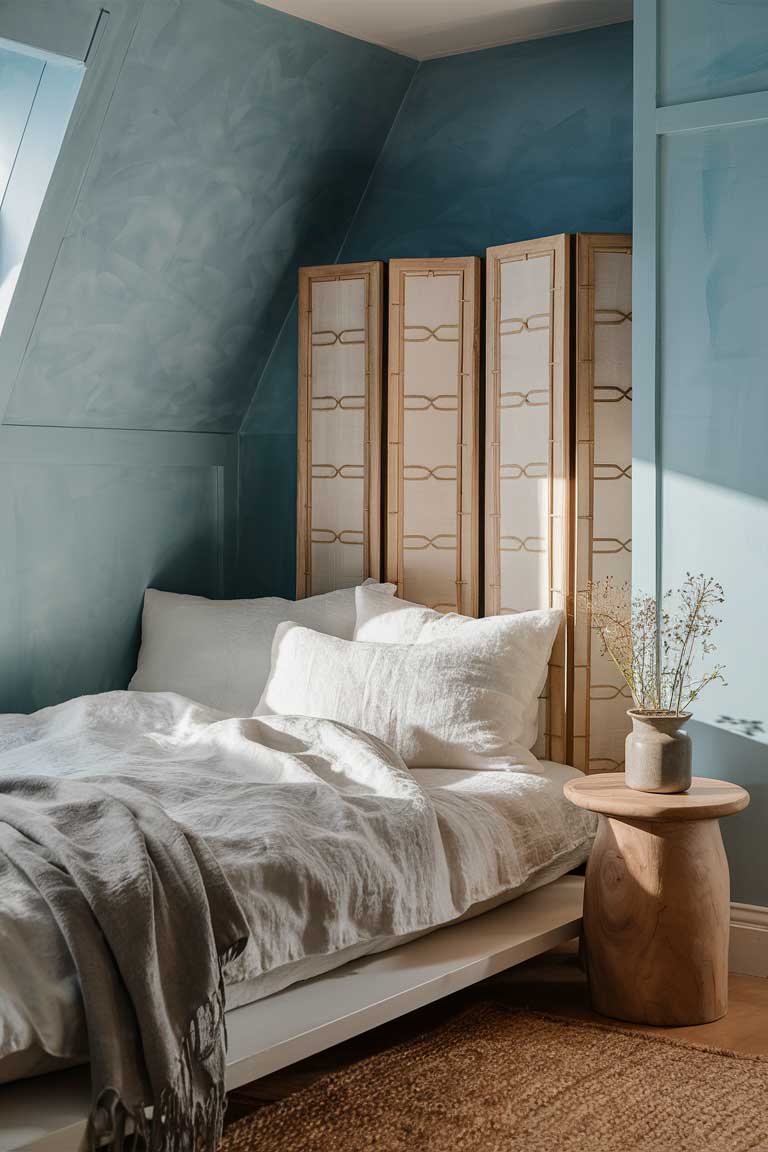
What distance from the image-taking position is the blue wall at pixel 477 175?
4.02 metres

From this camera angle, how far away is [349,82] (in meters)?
4.14

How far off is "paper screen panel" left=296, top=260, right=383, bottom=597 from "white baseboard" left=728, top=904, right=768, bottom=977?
1.54 metres

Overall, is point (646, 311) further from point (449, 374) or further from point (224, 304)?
point (224, 304)

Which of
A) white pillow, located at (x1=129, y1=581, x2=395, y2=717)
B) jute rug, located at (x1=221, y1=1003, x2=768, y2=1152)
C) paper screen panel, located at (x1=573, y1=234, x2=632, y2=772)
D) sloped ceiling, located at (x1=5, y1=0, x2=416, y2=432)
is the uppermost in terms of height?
sloped ceiling, located at (x1=5, y1=0, x2=416, y2=432)

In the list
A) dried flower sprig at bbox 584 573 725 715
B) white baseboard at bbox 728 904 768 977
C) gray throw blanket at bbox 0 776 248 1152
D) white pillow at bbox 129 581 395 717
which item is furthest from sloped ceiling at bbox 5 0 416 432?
white baseboard at bbox 728 904 768 977

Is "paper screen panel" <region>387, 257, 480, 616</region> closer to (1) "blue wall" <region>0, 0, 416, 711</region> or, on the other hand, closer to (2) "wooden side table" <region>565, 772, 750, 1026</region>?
(1) "blue wall" <region>0, 0, 416, 711</region>

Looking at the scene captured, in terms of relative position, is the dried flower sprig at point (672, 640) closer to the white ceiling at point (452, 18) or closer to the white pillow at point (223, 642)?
the white pillow at point (223, 642)

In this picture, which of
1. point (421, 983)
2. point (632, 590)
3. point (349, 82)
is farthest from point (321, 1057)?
point (349, 82)

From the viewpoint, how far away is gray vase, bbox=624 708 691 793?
9.89 ft

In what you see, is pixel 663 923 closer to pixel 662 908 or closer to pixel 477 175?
pixel 662 908

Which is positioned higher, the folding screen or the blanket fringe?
the folding screen

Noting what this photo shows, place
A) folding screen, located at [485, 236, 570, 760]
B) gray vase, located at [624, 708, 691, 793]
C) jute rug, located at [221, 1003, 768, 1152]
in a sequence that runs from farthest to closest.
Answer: folding screen, located at [485, 236, 570, 760]
gray vase, located at [624, 708, 691, 793]
jute rug, located at [221, 1003, 768, 1152]

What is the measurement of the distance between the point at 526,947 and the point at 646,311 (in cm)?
161


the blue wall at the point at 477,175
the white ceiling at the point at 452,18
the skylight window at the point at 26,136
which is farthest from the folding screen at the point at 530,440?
the skylight window at the point at 26,136
